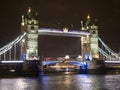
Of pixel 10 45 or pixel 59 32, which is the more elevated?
pixel 59 32

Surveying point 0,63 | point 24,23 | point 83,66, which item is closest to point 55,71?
point 83,66

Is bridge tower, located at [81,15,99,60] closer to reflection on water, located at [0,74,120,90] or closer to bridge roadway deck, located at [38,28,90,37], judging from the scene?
bridge roadway deck, located at [38,28,90,37]

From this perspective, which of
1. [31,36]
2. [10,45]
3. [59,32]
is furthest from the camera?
[59,32]

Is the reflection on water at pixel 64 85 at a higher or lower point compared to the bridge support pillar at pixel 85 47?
lower

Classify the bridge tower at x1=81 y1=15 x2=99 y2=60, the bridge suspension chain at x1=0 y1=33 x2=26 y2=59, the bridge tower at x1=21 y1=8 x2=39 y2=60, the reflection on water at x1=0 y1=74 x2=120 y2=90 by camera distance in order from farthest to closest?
the bridge tower at x1=81 y1=15 x2=99 y2=60 → the bridge tower at x1=21 y1=8 x2=39 y2=60 → the bridge suspension chain at x1=0 y1=33 x2=26 y2=59 → the reflection on water at x1=0 y1=74 x2=120 y2=90

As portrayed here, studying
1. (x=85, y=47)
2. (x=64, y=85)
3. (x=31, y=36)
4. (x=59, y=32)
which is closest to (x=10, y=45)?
(x=31, y=36)

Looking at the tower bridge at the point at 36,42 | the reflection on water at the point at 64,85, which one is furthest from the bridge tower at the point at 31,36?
the reflection on water at the point at 64,85

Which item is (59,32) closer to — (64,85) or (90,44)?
(90,44)

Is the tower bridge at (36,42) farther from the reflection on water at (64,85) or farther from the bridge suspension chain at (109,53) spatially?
the reflection on water at (64,85)

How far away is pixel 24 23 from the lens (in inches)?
3472

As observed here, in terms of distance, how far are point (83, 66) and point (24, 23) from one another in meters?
17.8

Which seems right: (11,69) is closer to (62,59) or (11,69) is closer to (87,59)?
(62,59)

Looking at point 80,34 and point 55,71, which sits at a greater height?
point 80,34

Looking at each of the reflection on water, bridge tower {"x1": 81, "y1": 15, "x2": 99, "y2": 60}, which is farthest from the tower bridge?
the reflection on water
